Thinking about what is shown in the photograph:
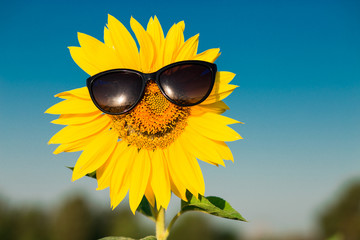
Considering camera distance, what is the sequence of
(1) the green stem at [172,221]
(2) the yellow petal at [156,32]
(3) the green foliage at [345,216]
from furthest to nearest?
(3) the green foliage at [345,216] < (1) the green stem at [172,221] < (2) the yellow petal at [156,32]

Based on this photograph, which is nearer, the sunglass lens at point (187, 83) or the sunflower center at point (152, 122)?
the sunglass lens at point (187, 83)

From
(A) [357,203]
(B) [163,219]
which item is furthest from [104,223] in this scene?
(B) [163,219]

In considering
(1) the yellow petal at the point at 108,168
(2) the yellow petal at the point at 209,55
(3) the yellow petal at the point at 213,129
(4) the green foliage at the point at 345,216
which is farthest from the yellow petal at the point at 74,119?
(4) the green foliage at the point at 345,216

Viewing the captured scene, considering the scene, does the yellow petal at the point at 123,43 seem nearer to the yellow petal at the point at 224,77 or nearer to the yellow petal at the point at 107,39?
the yellow petal at the point at 107,39

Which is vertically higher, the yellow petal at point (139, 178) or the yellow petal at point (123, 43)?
the yellow petal at point (123, 43)

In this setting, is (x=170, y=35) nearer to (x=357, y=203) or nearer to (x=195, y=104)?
(x=195, y=104)

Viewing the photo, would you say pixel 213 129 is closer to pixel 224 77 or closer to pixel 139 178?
pixel 224 77

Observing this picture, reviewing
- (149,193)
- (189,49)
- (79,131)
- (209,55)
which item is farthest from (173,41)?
(149,193)
